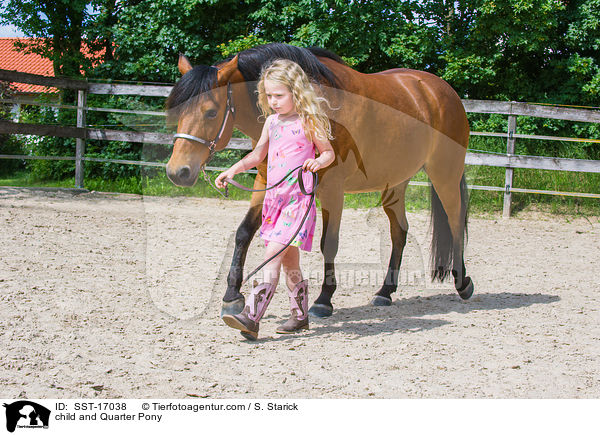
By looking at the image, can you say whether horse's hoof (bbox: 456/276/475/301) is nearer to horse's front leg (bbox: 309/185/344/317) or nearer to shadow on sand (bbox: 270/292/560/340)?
shadow on sand (bbox: 270/292/560/340)

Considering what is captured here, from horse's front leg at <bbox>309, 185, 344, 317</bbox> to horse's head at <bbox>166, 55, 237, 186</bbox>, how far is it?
0.72 m

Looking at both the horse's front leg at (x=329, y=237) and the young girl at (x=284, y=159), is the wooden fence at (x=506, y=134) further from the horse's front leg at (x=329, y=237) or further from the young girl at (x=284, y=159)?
the young girl at (x=284, y=159)

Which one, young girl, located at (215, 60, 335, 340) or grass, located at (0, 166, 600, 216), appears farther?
grass, located at (0, 166, 600, 216)

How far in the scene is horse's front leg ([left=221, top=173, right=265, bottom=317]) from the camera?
313cm

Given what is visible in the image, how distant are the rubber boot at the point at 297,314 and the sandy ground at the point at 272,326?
0.06 metres

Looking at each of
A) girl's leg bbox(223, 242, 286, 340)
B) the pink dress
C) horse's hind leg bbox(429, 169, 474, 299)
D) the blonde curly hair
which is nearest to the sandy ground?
girl's leg bbox(223, 242, 286, 340)

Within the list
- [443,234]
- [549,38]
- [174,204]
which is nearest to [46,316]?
[443,234]

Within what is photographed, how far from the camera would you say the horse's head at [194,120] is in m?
2.77

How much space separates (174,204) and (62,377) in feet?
20.2

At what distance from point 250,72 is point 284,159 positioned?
1.95 ft

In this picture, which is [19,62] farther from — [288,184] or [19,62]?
[288,184]

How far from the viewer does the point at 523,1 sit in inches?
388

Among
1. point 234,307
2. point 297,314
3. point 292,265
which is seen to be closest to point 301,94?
point 292,265
